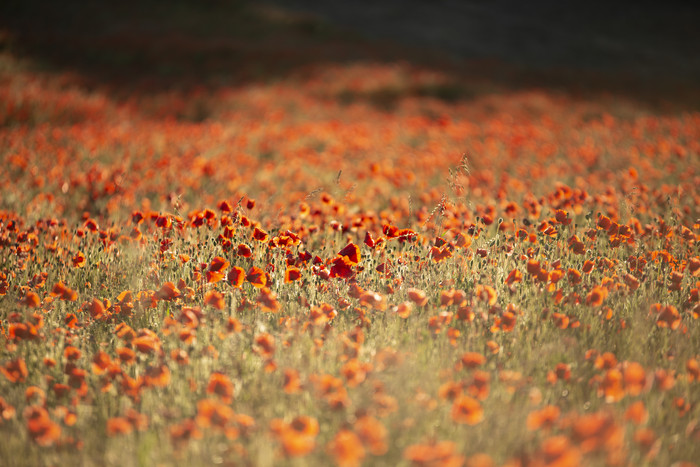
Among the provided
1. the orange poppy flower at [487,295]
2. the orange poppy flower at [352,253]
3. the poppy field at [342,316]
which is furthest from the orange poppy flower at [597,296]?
the orange poppy flower at [352,253]

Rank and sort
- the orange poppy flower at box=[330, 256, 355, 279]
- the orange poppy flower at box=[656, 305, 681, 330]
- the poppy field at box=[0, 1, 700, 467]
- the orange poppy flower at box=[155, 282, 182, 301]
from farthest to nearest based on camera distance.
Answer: the orange poppy flower at box=[330, 256, 355, 279], the orange poppy flower at box=[155, 282, 182, 301], the orange poppy flower at box=[656, 305, 681, 330], the poppy field at box=[0, 1, 700, 467]

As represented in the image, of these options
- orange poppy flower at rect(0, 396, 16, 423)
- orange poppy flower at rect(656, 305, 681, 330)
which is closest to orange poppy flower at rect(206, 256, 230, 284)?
orange poppy flower at rect(0, 396, 16, 423)

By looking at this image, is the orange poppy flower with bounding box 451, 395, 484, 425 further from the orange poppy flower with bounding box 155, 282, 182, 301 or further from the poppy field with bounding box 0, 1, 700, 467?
the orange poppy flower with bounding box 155, 282, 182, 301

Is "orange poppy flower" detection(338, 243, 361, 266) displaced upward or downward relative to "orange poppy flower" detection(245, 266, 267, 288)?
upward

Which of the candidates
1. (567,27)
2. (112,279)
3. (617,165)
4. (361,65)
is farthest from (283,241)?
(567,27)

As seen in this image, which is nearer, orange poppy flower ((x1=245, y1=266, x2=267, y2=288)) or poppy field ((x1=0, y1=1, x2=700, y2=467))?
poppy field ((x1=0, y1=1, x2=700, y2=467))

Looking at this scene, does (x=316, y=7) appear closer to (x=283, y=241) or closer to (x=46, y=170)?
(x=46, y=170)

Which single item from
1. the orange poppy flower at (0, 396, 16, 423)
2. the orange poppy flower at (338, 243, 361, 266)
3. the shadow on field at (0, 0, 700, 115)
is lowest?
the orange poppy flower at (0, 396, 16, 423)
